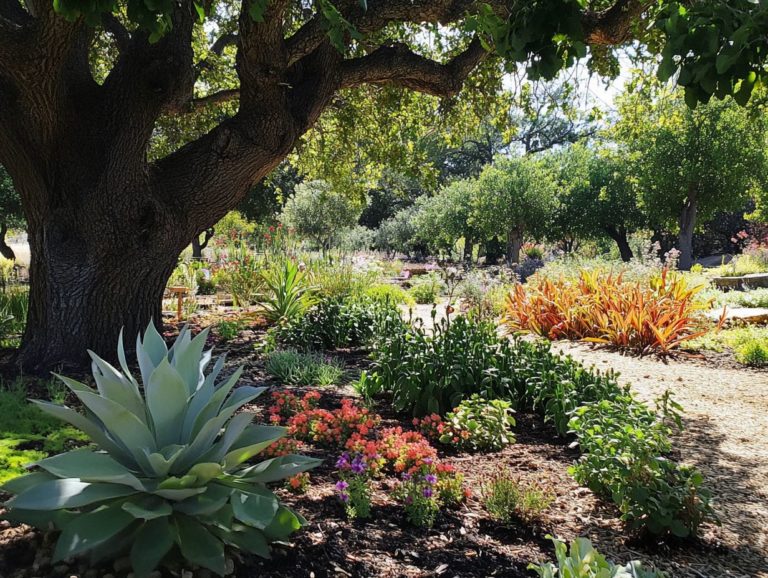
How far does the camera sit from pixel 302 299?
823 cm

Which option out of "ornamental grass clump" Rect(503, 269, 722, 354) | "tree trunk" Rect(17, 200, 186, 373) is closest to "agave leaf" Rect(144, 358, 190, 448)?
"tree trunk" Rect(17, 200, 186, 373)

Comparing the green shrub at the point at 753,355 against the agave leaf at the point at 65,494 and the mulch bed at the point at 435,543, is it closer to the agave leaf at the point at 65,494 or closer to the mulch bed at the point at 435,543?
the mulch bed at the point at 435,543

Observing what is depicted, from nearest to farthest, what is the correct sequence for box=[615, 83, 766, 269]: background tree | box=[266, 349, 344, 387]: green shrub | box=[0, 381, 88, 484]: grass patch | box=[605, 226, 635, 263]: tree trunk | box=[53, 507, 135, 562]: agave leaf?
box=[53, 507, 135, 562]: agave leaf, box=[0, 381, 88, 484]: grass patch, box=[266, 349, 344, 387]: green shrub, box=[615, 83, 766, 269]: background tree, box=[605, 226, 635, 263]: tree trunk

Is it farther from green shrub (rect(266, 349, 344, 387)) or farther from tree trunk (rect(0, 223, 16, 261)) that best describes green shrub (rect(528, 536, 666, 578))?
tree trunk (rect(0, 223, 16, 261))

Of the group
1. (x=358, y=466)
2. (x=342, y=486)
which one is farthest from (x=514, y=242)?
(x=342, y=486)

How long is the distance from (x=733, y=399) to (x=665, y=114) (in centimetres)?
440

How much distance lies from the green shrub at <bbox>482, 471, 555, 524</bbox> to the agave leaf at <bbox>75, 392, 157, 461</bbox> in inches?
62.2

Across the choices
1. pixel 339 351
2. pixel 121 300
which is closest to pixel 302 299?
pixel 339 351

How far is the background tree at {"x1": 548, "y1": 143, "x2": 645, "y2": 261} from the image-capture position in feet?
77.8

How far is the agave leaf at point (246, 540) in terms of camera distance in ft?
6.19

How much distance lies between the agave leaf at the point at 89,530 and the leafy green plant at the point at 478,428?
2.18 meters

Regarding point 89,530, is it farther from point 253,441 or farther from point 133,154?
point 133,154

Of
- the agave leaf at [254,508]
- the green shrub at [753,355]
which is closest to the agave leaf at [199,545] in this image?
the agave leaf at [254,508]

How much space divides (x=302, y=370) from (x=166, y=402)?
334 cm
